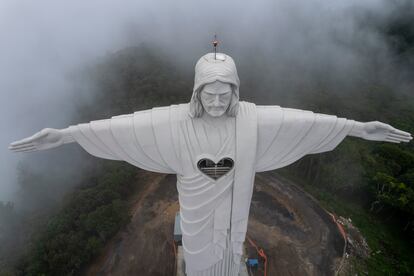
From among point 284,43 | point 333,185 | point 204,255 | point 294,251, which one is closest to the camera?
point 204,255

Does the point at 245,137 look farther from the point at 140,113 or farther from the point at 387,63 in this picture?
the point at 387,63

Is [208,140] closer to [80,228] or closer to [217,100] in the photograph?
[217,100]

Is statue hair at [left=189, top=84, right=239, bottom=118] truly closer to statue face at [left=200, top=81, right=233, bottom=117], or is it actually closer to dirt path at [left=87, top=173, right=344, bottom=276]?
statue face at [left=200, top=81, right=233, bottom=117]

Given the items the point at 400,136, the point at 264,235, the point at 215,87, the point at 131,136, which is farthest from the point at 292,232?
the point at 215,87

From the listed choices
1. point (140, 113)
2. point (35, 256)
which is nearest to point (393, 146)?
point (140, 113)

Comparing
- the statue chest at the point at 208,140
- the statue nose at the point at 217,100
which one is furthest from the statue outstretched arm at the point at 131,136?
the statue nose at the point at 217,100

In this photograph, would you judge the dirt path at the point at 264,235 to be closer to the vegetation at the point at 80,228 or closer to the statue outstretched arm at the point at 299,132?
the vegetation at the point at 80,228
